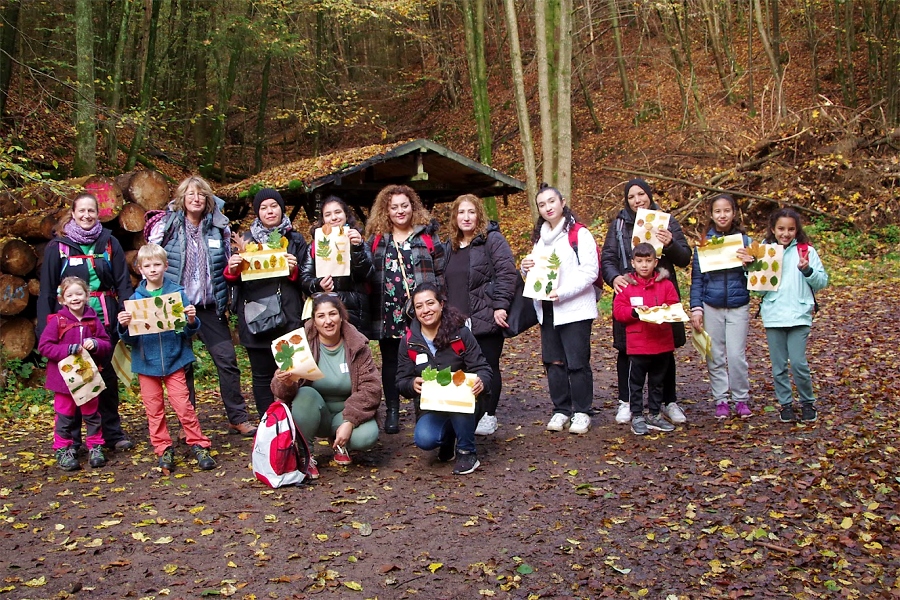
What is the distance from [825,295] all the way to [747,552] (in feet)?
32.9

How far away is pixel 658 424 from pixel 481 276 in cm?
186

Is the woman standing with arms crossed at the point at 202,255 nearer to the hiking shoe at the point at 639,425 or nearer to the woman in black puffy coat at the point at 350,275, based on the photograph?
the woman in black puffy coat at the point at 350,275

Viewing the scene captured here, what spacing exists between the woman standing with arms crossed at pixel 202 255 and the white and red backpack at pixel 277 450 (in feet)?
3.74

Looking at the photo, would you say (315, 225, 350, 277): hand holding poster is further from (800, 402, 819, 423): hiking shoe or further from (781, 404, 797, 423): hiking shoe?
(800, 402, 819, 423): hiking shoe

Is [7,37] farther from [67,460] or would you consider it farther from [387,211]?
[387,211]

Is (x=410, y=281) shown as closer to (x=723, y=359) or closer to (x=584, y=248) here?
(x=584, y=248)

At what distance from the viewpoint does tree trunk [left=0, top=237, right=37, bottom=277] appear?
29.9 ft

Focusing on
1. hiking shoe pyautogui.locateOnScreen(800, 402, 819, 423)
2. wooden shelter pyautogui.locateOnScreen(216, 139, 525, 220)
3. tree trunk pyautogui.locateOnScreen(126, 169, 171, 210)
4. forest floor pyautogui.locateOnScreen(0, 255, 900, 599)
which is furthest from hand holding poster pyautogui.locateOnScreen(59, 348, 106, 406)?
wooden shelter pyautogui.locateOnScreen(216, 139, 525, 220)

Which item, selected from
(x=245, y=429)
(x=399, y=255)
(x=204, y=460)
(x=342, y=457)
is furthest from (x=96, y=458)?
(x=399, y=255)

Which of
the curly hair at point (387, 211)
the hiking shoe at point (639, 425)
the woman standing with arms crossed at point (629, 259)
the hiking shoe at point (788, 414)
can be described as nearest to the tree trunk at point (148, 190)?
the curly hair at point (387, 211)

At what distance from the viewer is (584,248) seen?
6.20 meters

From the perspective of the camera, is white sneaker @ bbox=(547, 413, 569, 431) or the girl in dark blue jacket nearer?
the girl in dark blue jacket

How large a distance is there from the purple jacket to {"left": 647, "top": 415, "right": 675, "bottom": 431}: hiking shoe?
14.2 ft

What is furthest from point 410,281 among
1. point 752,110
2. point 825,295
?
point 752,110
